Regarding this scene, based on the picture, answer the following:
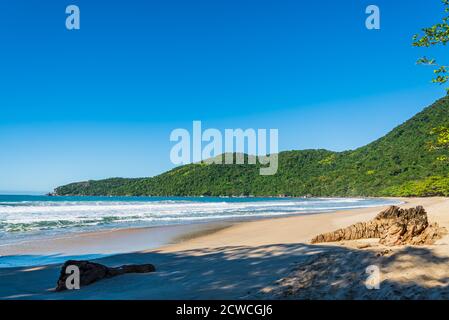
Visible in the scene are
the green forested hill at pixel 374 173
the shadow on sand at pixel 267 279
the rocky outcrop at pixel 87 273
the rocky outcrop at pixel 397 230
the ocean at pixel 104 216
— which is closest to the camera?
the shadow on sand at pixel 267 279

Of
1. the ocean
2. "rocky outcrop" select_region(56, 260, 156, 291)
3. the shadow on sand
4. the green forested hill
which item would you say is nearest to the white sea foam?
the ocean

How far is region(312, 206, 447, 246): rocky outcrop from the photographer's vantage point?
8.91 metres

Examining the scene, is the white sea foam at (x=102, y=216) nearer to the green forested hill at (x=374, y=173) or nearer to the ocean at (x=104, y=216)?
the ocean at (x=104, y=216)

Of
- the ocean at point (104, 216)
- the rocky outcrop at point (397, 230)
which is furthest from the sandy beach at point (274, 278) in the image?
the ocean at point (104, 216)

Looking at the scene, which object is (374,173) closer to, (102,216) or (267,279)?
(102,216)

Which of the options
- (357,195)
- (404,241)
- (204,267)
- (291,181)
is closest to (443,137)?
(404,241)

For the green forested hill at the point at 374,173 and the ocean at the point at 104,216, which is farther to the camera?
the green forested hill at the point at 374,173

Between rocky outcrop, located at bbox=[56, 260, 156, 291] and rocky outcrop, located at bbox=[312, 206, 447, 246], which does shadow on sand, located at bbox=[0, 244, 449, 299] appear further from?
rocky outcrop, located at bbox=[312, 206, 447, 246]

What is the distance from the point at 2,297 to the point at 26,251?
7.70m

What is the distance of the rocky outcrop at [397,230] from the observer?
8.91m

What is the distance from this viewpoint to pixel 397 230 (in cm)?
915

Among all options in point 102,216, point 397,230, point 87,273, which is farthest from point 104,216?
point 397,230

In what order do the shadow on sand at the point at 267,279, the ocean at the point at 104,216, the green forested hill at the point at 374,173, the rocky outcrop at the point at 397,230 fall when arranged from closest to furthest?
1. the shadow on sand at the point at 267,279
2. the rocky outcrop at the point at 397,230
3. the ocean at the point at 104,216
4. the green forested hill at the point at 374,173
